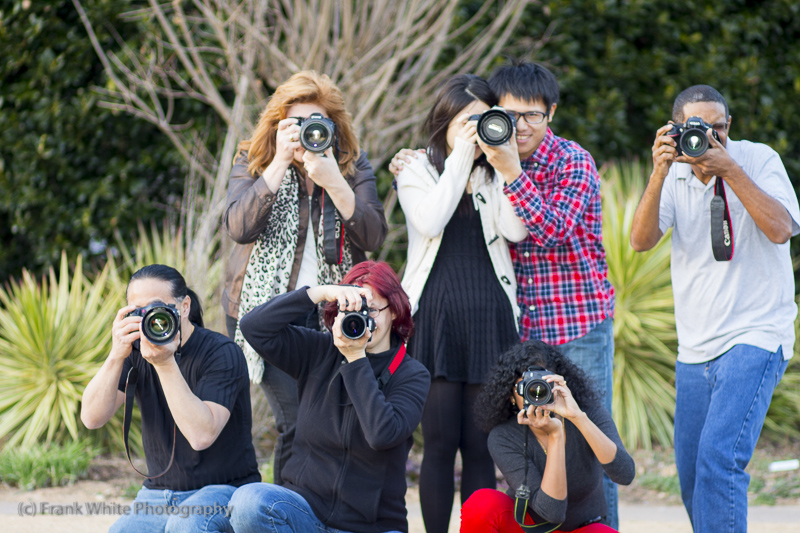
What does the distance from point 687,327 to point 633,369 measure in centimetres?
258

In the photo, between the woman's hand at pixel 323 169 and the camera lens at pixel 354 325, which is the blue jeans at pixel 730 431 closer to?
the camera lens at pixel 354 325

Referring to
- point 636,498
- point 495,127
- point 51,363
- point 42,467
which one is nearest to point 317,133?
point 495,127

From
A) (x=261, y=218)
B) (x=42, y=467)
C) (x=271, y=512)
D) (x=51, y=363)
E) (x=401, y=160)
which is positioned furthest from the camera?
(x=51, y=363)

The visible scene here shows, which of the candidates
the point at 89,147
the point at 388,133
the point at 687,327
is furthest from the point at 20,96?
the point at 687,327

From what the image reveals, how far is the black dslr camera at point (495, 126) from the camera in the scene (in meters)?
2.89

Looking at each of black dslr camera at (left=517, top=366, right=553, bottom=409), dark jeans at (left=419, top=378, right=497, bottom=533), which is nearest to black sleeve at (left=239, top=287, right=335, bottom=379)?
dark jeans at (left=419, top=378, right=497, bottom=533)

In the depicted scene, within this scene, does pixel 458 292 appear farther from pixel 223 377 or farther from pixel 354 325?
pixel 223 377

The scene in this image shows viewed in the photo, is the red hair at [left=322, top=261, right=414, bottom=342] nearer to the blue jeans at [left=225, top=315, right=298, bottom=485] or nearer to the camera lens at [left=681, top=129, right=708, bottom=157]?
the blue jeans at [left=225, top=315, right=298, bottom=485]

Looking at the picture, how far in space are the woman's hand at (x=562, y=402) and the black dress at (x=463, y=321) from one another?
36cm

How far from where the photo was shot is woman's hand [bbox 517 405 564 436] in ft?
8.68

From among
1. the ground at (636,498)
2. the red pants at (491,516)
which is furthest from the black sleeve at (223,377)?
the ground at (636,498)

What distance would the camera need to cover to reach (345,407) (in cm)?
262

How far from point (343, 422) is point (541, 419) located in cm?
59

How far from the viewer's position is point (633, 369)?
5441 millimetres
